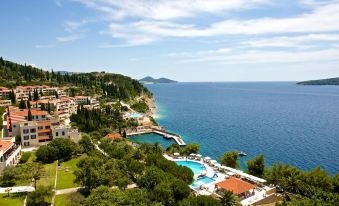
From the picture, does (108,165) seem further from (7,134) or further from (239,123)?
(239,123)

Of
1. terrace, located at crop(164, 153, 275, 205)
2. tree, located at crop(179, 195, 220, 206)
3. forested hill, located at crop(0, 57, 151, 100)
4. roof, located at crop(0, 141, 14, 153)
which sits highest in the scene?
forested hill, located at crop(0, 57, 151, 100)

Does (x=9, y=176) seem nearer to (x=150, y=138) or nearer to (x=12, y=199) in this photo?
(x=12, y=199)

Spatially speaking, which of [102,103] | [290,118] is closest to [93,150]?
[102,103]

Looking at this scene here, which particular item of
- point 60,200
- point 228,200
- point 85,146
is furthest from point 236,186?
point 85,146

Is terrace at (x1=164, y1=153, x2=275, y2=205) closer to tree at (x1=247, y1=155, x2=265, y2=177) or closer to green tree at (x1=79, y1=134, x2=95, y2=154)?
tree at (x1=247, y1=155, x2=265, y2=177)

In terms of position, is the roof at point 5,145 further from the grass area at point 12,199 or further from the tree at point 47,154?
the grass area at point 12,199

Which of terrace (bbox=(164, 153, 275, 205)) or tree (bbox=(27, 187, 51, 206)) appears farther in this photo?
terrace (bbox=(164, 153, 275, 205))

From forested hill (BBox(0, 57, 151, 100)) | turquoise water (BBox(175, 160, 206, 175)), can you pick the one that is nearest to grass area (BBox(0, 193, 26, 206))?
turquoise water (BBox(175, 160, 206, 175))
